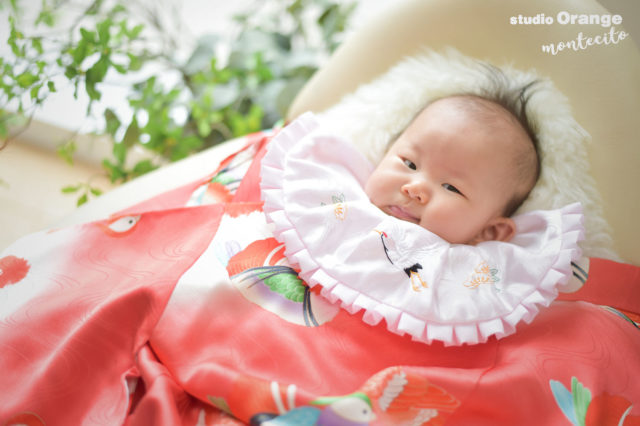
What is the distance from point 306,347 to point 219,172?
1.68ft

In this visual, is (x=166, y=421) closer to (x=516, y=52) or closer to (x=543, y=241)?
(x=543, y=241)

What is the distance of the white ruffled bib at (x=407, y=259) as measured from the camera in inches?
32.8

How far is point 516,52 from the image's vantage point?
1086mm

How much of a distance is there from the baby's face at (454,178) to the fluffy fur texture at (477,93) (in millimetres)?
73

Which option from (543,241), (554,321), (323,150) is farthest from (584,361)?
(323,150)

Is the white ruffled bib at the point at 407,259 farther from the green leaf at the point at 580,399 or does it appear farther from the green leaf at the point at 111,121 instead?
the green leaf at the point at 111,121

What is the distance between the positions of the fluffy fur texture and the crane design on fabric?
0.29m

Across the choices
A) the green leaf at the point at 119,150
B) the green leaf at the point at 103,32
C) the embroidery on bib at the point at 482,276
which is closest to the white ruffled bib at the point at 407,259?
the embroidery on bib at the point at 482,276

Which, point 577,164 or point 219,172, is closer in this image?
point 577,164

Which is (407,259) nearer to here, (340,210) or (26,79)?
(340,210)

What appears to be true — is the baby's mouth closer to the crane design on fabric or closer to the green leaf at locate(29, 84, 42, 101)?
the crane design on fabric

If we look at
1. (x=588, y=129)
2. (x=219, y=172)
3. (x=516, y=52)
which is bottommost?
(x=219, y=172)

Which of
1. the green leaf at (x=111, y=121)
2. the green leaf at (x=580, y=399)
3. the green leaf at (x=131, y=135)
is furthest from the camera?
the green leaf at (x=131, y=135)

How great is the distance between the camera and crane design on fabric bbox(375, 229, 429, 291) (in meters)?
0.87
